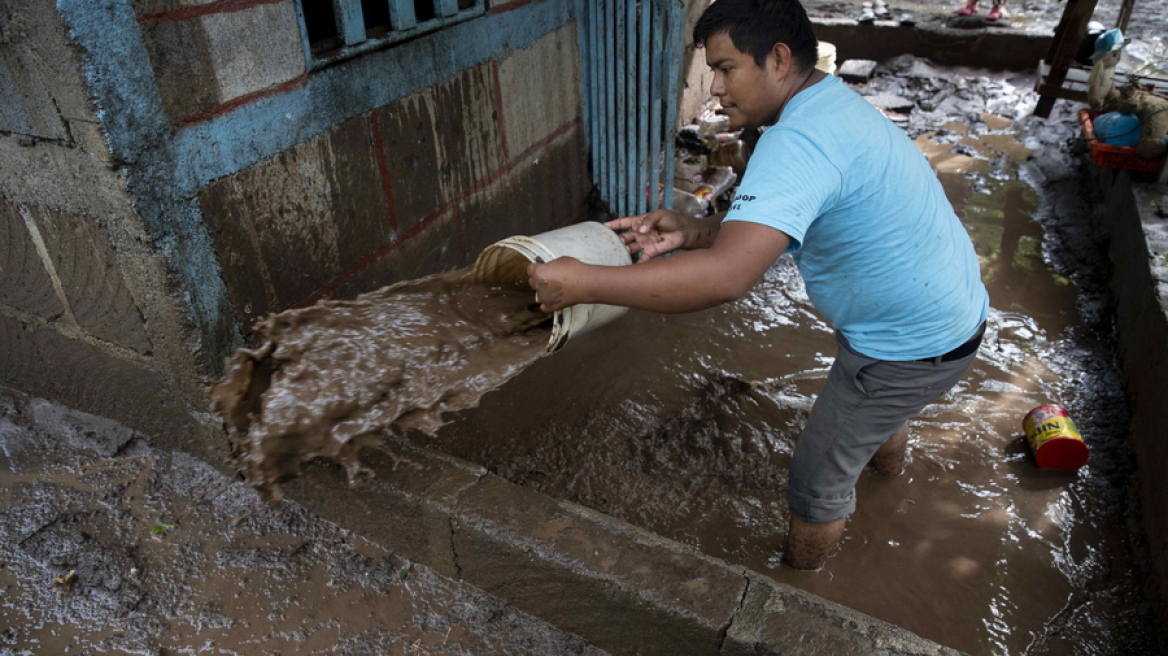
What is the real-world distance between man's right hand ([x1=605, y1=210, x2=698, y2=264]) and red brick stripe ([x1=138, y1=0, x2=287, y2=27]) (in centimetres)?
143

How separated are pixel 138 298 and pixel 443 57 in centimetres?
170

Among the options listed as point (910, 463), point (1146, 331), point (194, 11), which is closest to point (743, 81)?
point (194, 11)

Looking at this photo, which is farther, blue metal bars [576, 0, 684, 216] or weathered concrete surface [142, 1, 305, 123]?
blue metal bars [576, 0, 684, 216]

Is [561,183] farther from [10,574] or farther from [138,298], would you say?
[10,574]

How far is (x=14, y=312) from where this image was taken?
3.06 meters

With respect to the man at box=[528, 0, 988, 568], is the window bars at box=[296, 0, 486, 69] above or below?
above

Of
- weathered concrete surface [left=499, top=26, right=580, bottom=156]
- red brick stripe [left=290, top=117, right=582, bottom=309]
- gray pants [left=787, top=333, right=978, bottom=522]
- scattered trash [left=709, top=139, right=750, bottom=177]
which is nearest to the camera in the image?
gray pants [left=787, top=333, right=978, bottom=522]

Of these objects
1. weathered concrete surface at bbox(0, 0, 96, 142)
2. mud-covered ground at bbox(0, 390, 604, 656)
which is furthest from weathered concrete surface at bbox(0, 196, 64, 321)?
mud-covered ground at bbox(0, 390, 604, 656)

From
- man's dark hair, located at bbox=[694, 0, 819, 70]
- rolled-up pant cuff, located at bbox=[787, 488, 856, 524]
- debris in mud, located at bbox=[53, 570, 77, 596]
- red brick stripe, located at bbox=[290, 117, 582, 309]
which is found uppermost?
man's dark hair, located at bbox=[694, 0, 819, 70]

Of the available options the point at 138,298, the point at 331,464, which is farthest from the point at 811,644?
the point at 138,298

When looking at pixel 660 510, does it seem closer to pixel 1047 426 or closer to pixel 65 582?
pixel 1047 426

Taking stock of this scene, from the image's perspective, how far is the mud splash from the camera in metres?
2.45

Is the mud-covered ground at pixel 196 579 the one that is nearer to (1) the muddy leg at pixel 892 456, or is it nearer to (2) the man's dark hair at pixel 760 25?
(1) the muddy leg at pixel 892 456

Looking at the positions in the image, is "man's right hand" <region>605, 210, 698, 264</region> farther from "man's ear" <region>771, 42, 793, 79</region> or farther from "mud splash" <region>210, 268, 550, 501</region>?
"man's ear" <region>771, 42, 793, 79</region>
